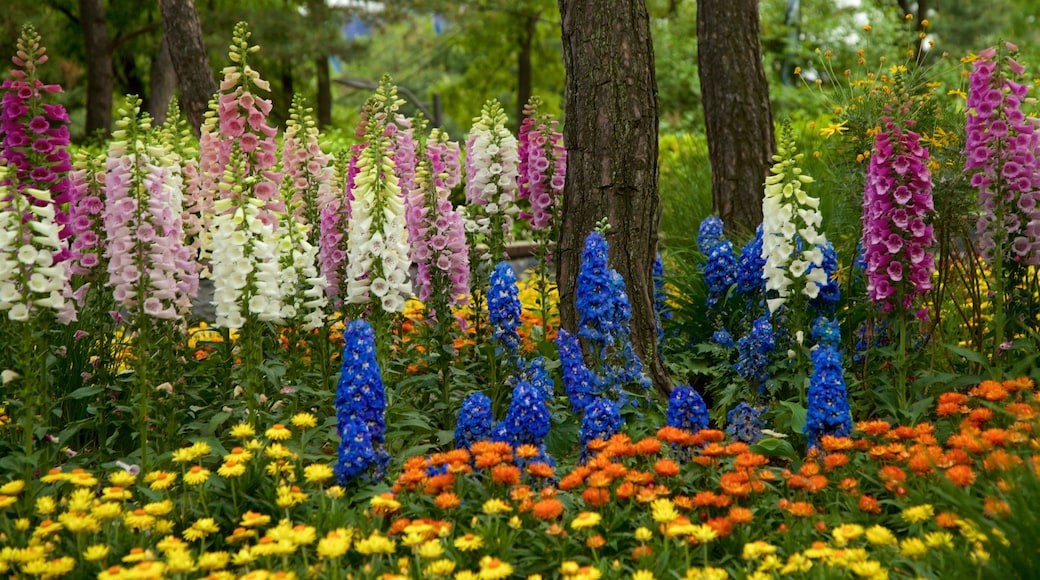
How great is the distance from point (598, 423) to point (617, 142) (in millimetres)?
1704

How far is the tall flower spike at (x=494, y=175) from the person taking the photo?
5.89 meters

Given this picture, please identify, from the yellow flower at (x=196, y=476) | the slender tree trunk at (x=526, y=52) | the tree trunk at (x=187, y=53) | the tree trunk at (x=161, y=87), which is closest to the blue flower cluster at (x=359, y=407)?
the yellow flower at (x=196, y=476)

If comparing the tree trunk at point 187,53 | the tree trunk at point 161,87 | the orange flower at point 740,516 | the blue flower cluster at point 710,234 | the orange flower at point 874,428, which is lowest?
the orange flower at point 740,516

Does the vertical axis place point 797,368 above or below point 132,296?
below

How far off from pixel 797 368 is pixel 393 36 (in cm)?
7495

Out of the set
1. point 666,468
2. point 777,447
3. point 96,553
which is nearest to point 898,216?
point 777,447

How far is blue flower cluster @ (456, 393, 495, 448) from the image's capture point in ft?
13.3

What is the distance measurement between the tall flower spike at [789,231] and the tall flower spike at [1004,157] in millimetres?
894

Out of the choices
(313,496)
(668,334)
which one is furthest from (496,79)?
(313,496)

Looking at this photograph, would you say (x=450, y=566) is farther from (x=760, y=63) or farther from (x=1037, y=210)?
(x=760, y=63)

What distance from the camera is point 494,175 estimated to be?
5922mm

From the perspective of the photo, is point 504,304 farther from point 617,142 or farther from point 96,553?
point 96,553

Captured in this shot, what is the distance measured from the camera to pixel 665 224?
9.12 m

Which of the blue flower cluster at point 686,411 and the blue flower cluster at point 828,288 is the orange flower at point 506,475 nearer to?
the blue flower cluster at point 686,411
